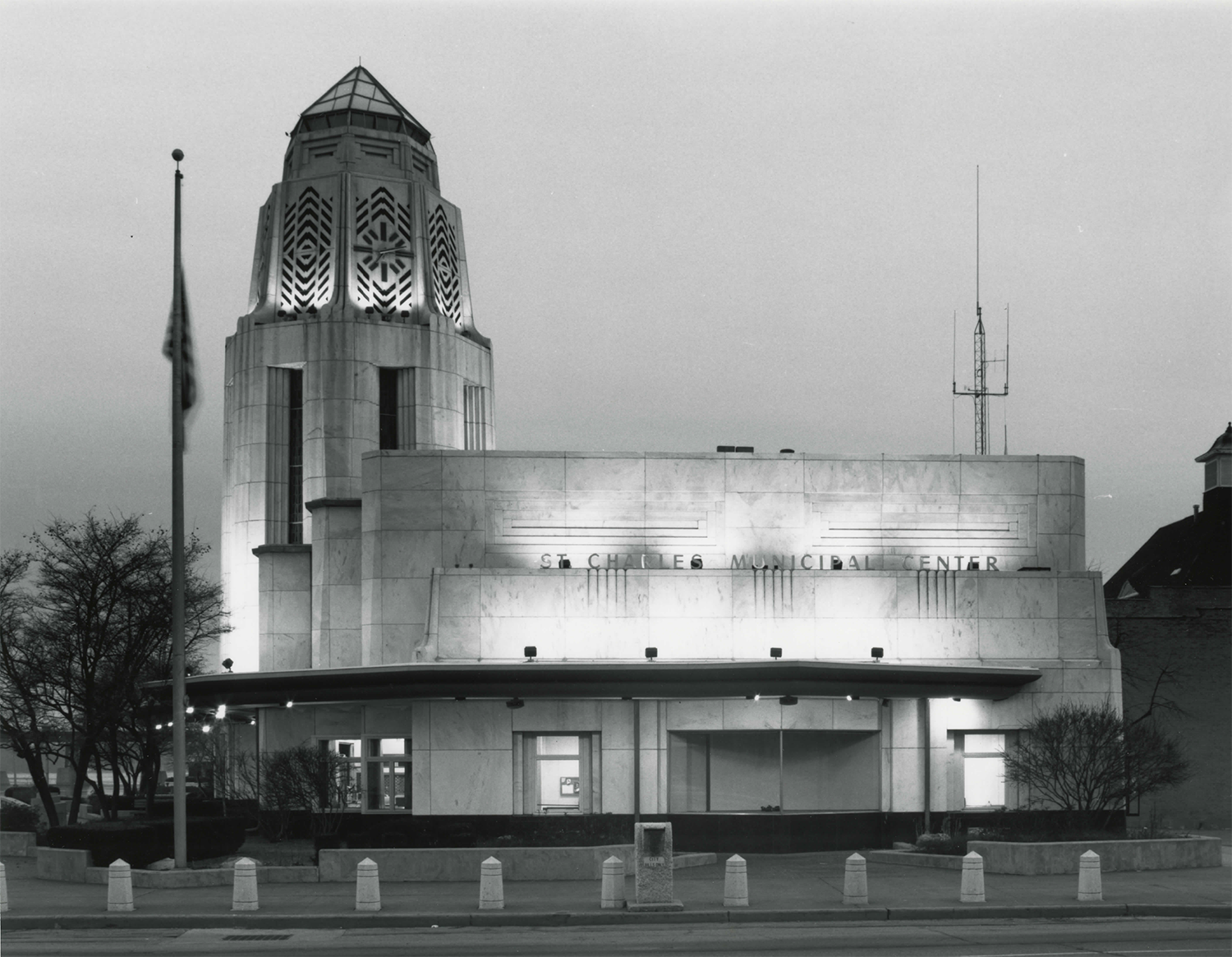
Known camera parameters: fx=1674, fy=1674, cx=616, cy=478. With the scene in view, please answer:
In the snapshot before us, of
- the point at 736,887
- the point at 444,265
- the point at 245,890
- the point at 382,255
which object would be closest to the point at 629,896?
the point at 736,887

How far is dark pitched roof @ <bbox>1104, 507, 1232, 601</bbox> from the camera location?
206ft

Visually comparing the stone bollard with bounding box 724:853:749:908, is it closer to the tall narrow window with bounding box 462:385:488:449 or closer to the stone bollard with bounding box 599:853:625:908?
the stone bollard with bounding box 599:853:625:908

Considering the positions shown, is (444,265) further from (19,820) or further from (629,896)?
(629,896)

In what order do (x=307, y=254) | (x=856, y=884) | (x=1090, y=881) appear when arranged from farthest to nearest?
(x=307, y=254), (x=856, y=884), (x=1090, y=881)

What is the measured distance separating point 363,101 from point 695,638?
1234 inches

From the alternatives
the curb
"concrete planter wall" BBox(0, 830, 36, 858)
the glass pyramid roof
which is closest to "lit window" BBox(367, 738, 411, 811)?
"concrete planter wall" BBox(0, 830, 36, 858)

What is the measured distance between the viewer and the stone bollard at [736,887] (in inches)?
1099

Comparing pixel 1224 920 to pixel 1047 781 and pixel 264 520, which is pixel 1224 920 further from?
pixel 264 520

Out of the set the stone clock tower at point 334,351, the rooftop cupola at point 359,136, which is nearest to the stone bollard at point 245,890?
the stone clock tower at point 334,351

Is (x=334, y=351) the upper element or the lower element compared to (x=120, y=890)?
upper

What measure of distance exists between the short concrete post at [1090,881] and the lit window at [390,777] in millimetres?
19060

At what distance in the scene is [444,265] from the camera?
64.1 metres

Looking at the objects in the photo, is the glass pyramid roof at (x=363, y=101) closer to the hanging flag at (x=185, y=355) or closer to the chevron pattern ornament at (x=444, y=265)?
the chevron pattern ornament at (x=444, y=265)

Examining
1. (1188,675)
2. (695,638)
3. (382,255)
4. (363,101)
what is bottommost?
(1188,675)
